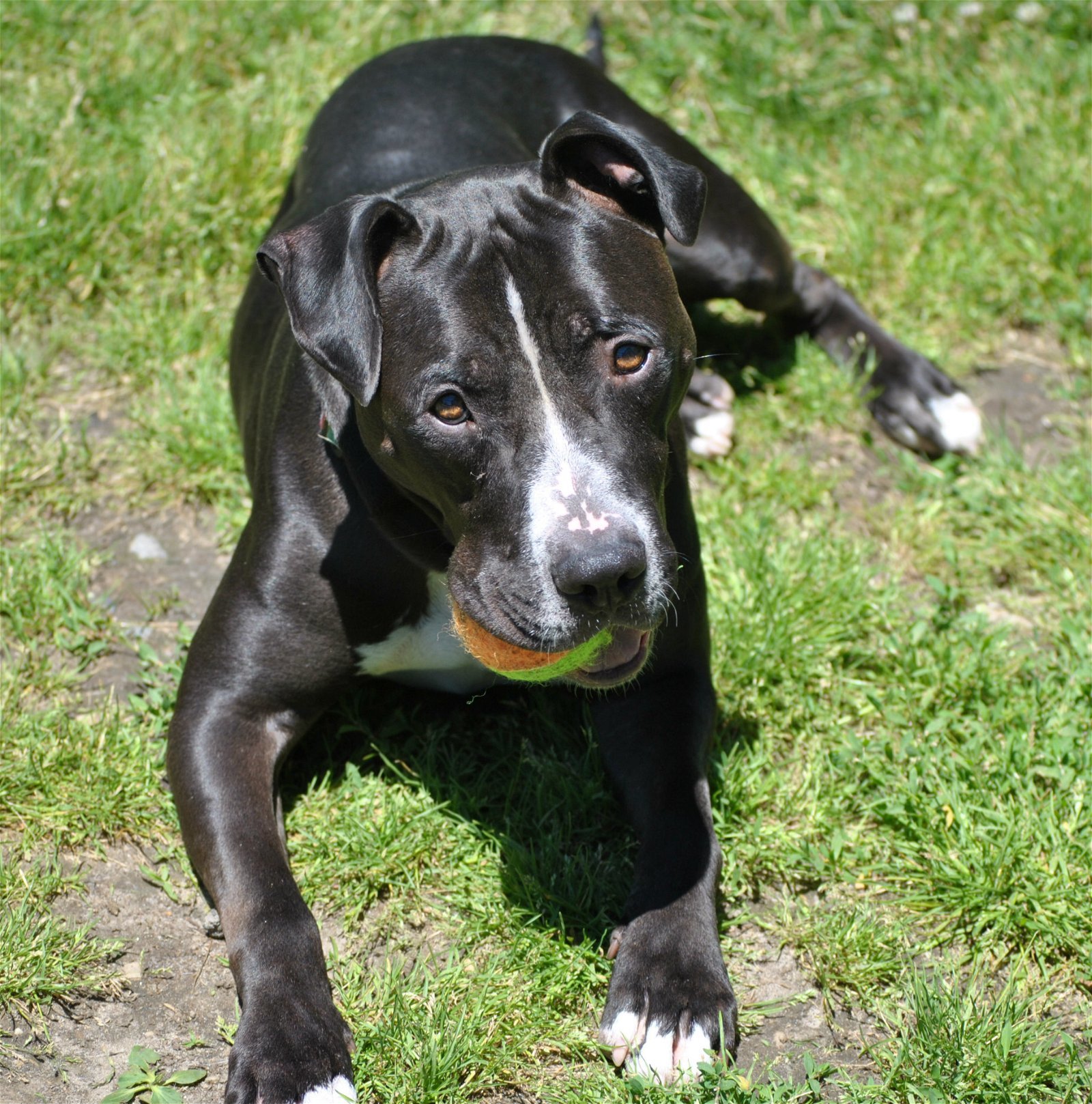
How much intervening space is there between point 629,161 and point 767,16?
4.05 m

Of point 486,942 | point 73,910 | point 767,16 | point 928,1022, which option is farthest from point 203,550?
point 767,16

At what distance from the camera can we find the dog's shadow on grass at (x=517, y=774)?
3875 millimetres

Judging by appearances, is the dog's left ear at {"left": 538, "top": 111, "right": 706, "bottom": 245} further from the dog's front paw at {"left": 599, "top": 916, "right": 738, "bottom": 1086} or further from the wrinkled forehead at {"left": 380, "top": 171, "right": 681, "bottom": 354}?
the dog's front paw at {"left": 599, "top": 916, "right": 738, "bottom": 1086}

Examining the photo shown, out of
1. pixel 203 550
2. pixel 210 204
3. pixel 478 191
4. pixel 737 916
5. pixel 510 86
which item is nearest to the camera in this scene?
pixel 478 191

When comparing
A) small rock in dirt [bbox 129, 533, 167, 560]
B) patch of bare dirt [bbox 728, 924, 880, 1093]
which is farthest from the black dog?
small rock in dirt [bbox 129, 533, 167, 560]

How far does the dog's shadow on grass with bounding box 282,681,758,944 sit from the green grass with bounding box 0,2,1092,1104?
0.05 feet

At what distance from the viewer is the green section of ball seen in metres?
3.35

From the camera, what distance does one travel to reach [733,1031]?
11.4 ft

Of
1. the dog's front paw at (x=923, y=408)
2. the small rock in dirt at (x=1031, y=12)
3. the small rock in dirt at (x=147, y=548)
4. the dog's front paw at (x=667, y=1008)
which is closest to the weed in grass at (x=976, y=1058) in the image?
the dog's front paw at (x=667, y=1008)

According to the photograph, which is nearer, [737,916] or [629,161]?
[629,161]

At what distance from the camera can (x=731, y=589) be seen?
4777 mm

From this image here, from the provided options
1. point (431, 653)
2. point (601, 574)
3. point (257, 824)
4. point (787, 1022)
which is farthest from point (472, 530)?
point (787, 1022)

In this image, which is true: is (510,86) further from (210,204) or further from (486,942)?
(486,942)

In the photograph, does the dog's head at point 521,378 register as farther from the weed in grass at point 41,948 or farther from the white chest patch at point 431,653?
the weed in grass at point 41,948
